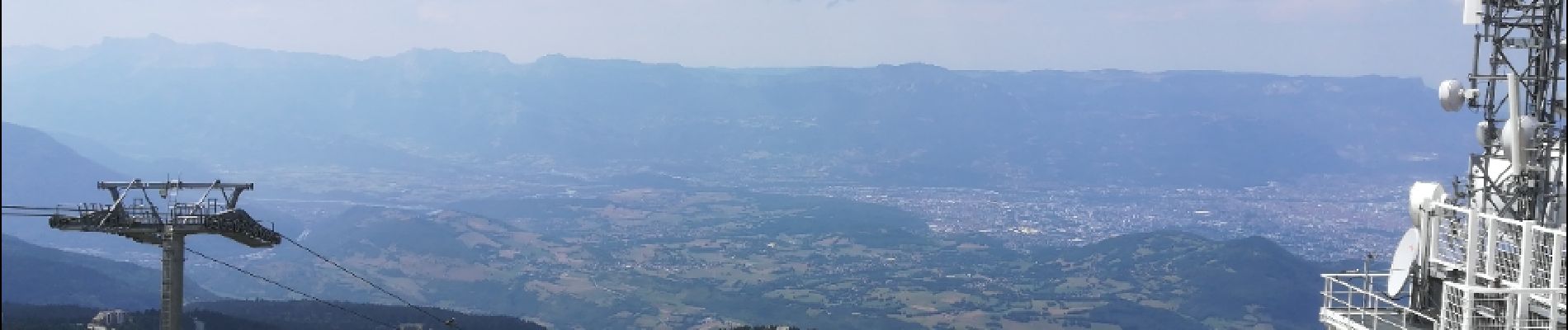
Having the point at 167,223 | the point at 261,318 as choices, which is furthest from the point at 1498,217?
the point at 261,318

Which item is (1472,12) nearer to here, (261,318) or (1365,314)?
(1365,314)

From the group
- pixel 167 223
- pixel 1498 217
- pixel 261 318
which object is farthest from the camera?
pixel 261 318

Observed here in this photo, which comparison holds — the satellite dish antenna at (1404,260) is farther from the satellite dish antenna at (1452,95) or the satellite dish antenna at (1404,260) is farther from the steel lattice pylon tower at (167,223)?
the steel lattice pylon tower at (167,223)

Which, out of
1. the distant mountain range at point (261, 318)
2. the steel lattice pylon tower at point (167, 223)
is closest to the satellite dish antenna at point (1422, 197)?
the steel lattice pylon tower at point (167, 223)

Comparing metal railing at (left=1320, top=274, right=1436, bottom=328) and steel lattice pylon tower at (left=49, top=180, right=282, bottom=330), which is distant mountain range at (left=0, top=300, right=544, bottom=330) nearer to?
steel lattice pylon tower at (left=49, top=180, right=282, bottom=330)

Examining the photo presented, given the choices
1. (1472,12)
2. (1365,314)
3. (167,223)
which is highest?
(1472,12)

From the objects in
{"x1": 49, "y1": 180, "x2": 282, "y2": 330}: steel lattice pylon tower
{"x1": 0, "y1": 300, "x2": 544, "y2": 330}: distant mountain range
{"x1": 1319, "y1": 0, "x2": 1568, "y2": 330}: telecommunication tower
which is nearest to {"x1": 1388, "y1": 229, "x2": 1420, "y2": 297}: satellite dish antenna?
{"x1": 1319, "y1": 0, "x2": 1568, "y2": 330}: telecommunication tower

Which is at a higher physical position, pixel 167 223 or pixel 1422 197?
pixel 1422 197
